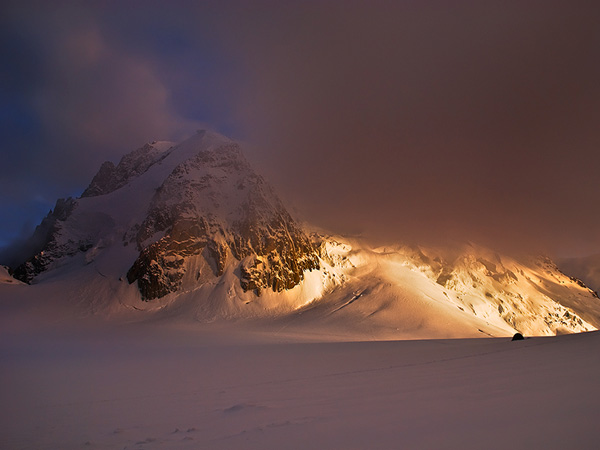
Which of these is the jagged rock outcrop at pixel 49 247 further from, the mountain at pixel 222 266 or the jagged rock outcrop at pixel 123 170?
the jagged rock outcrop at pixel 123 170

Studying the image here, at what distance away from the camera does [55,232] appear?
79.1m

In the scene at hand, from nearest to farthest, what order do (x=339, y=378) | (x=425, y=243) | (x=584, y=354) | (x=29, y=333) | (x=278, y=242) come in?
(x=584, y=354) < (x=339, y=378) < (x=29, y=333) < (x=278, y=242) < (x=425, y=243)

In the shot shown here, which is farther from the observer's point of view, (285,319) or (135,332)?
(285,319)

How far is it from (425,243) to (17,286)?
105889 mm

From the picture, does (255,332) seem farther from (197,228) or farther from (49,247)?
(49,247)

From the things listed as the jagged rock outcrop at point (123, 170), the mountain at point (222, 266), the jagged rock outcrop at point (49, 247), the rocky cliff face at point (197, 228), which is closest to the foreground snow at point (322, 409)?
the mountain at point (222, 266)

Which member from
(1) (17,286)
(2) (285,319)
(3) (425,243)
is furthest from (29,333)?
(3) (425,243)

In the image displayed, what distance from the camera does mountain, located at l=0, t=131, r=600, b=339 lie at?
6134 cm

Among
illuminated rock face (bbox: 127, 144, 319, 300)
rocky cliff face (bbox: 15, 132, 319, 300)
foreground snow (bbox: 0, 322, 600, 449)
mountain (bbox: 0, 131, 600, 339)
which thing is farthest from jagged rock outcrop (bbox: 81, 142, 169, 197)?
foreground snow (bbox: 0, 322, 600, 449)

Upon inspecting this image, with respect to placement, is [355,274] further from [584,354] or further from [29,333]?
[584,354]

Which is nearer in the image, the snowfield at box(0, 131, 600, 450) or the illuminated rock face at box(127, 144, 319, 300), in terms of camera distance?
the snowfield at box(0, 131, 600, 450)

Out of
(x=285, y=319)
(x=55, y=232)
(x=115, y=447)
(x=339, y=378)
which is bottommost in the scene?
(x=285, y=319)

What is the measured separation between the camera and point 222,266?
69562 millimetres

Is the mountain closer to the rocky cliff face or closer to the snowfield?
the rocky cliff face
